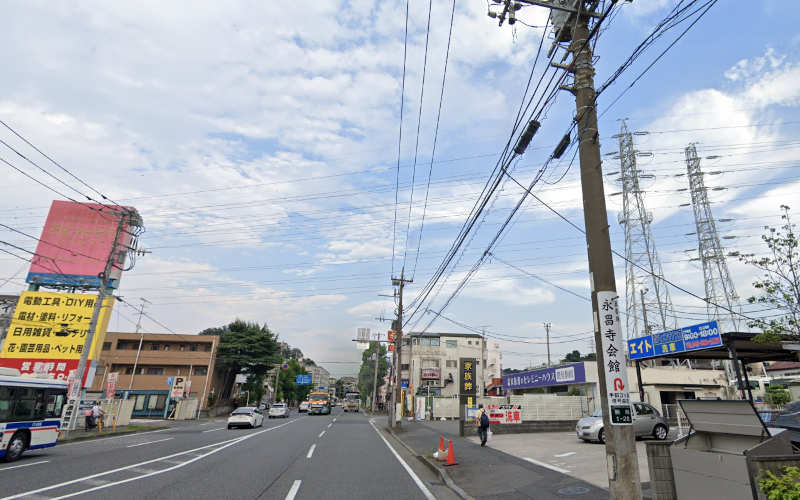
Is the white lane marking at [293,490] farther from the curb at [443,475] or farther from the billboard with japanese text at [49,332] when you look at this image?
the billboard with japanese text at [49,332]

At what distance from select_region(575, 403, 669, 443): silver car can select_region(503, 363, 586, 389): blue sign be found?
14.5m

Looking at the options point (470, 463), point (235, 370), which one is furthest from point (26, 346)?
point (470, 463)

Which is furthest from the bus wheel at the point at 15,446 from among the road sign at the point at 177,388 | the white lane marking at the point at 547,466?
the road sign at the point at 177,388

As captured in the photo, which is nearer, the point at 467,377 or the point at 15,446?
the point at 15,446

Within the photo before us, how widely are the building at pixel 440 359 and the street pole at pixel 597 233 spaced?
53.1 meters

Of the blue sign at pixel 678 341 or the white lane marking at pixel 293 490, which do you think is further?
the blue sign at pixel 678 341

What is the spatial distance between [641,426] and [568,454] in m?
4.78

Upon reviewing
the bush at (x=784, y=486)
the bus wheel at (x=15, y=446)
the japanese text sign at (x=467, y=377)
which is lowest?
the bus wheel at (x=15, y=446)

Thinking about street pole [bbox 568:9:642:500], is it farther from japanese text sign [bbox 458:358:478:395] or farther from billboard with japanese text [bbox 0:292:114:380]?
billboard with japanese text [bbox 0:292:114:380]

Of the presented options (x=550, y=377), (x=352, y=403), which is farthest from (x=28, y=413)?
(x=352, y=403)

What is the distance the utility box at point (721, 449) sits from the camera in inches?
202

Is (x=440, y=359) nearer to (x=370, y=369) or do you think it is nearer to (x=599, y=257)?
(x=370, y=369)

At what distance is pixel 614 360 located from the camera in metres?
5.73

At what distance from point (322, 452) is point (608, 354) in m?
11.9
